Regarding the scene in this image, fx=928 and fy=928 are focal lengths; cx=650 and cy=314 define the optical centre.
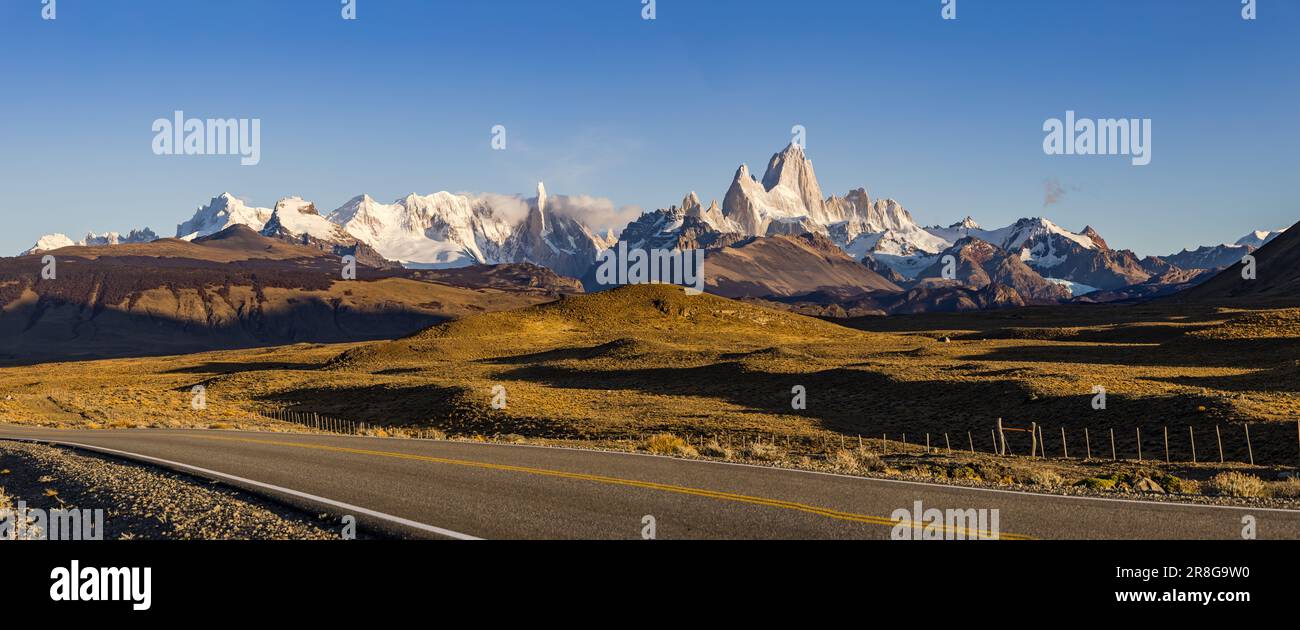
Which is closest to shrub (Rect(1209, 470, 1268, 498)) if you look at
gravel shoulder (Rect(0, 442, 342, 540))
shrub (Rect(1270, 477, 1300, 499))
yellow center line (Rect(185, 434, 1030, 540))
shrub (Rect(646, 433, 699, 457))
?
shrub (Rect(1270, 477, 1300, 499))

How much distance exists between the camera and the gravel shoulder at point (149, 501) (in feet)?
43.2

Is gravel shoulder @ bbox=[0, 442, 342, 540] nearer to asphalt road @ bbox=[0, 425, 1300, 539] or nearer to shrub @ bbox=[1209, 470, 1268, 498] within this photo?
asphalt road @ bbox=[0, 425, 1300, 539]

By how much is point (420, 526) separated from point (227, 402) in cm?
6621

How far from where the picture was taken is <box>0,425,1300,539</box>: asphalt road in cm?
1200

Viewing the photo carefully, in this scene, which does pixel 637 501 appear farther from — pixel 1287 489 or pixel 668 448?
pixel 1287 489

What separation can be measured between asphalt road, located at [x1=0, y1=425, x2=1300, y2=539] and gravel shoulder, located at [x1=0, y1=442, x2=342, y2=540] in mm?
604

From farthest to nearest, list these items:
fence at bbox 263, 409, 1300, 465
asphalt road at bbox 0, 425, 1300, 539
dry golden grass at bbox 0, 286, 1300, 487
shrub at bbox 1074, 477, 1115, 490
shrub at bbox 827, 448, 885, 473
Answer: dry golden grass at bbox 0, 286, 1300, 487 < fence at bbox 263, 409, 1300, 465 < shrub at bbox 827, 448, 885, 473 < shrub at bbox 1074, 477, 1115, 490 < asphalt road at bbox 0, 425, 1300, 539

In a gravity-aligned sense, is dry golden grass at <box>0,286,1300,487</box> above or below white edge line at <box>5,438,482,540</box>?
below

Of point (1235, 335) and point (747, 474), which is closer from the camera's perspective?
point (747, 474)

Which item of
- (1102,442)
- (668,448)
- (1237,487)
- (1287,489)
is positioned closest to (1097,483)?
(1237,487)
